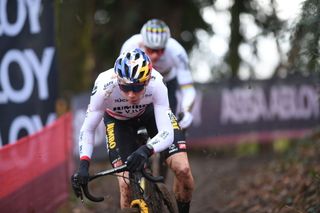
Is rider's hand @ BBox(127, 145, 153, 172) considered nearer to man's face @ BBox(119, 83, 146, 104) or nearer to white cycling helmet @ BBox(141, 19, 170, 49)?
man's face @ BBox(119, 83, 146, 104)

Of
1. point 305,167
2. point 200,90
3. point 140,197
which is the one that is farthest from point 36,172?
point 200,90

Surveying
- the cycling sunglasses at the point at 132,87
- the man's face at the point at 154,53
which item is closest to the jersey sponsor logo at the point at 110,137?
the cycling sunglasses at the point at 132,87

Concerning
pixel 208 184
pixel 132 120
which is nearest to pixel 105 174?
pixel 132 120

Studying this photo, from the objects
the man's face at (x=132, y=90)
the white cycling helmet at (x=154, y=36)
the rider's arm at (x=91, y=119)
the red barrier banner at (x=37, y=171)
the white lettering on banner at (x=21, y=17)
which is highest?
the white lettering on banner at (x=21, y=17)

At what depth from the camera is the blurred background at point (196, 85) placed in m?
8.54

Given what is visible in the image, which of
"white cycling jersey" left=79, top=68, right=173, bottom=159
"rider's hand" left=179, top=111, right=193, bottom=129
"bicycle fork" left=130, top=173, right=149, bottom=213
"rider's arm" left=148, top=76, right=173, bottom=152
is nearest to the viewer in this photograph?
"bicycle fork" left=130, top=173, right=149, bottom=213

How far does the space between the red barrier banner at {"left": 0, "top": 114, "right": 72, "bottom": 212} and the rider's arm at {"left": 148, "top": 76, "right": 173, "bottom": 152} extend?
2.13m

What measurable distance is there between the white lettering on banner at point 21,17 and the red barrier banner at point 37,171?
145 cm

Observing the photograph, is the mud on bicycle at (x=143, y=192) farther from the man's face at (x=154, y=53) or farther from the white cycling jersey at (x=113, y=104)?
the man's face at (x=154, y=53)

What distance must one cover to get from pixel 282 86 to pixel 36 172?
11525 millimetres

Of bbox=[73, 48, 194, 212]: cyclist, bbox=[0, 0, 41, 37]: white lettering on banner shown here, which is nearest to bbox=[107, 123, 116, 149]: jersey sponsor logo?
bbox=[73, 48, 194, 212]: cyclist

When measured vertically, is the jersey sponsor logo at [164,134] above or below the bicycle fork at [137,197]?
above

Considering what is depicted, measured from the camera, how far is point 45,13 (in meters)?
9.28

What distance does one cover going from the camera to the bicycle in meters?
5.89
